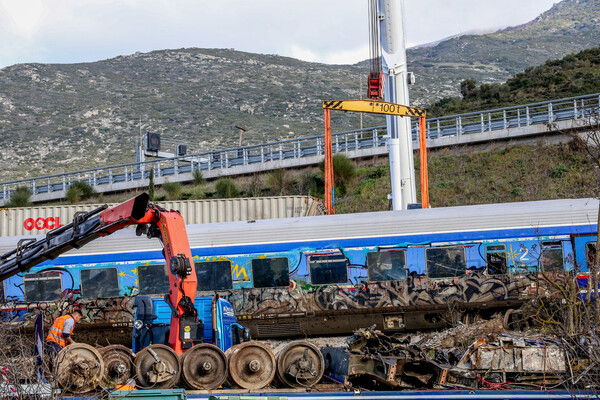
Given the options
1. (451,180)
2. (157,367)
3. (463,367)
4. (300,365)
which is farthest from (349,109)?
(451,180)

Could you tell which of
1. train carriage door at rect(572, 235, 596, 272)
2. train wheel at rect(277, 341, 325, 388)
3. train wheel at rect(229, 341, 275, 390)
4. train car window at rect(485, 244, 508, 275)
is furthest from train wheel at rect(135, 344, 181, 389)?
train carriage door at rect(572, 235, 596, 272)

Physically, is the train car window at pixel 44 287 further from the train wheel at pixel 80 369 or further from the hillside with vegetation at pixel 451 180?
the hillside with vegetation at pixel 451 180

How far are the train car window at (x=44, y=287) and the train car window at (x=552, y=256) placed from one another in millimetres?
12469

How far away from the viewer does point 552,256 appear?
696 inches

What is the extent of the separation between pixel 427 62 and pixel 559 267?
124m

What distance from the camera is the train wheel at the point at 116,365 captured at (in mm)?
13344

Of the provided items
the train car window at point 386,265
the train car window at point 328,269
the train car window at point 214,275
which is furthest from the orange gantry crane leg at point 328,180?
the train car window at point 214,275

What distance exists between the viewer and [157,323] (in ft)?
50.5

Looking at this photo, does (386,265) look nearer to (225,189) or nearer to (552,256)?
(552,256)

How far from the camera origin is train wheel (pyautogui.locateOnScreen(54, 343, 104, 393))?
12875 millimetres

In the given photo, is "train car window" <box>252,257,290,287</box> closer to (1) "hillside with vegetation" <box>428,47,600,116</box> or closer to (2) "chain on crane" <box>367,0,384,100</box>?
(2) "chain on crane" <box>367,0,384,100</box>

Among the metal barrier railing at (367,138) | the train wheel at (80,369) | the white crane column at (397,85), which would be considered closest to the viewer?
the train wheel at (80,369)

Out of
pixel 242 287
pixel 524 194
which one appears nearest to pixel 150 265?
pixel 242 287

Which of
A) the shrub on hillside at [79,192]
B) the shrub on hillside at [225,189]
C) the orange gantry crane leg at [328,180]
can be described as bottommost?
the orange gantry crane leg at [328,180]
